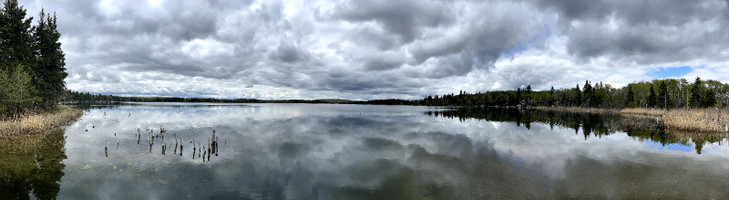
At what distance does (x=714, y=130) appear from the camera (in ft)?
142

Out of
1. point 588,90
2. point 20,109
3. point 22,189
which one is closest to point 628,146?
point 22,189

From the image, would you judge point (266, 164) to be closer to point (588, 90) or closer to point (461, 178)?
point (461, 178)

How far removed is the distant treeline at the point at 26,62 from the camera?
40.5 meters

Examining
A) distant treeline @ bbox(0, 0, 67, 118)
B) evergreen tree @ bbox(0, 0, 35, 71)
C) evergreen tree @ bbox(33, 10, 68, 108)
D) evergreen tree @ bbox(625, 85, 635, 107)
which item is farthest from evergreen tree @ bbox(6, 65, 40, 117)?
evergreen tree @ bbox(625, 85, 635, 107)

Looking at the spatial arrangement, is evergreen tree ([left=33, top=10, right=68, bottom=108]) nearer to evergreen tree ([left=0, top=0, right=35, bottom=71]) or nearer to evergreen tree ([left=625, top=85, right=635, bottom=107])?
evergreen tree ([left=0, top=0, right=35, bottom=71])

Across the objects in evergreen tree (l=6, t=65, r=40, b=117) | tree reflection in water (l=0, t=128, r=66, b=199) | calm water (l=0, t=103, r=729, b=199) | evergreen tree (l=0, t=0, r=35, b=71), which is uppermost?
evergreen tree (l=0, t=0, r=35, b=71)

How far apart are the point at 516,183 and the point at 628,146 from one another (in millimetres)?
24752

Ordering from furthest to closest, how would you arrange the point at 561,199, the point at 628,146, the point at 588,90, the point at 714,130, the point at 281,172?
the point at 588,90, the point at 714,130, the point at 628,146, the point at 281,172, the point at 561,199

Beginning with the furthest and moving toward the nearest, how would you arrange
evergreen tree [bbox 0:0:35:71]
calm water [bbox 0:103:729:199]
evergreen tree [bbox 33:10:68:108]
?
1. evergreen tree [bbox 33:10:68:108]
2. evergreen tree [bbox 0:0:35:71]
3. calm water [bbox 0:103:729:199]

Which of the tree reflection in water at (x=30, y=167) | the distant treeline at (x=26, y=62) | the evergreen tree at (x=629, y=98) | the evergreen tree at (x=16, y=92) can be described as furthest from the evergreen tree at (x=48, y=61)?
the evergreen tree at (x=629, y=98)

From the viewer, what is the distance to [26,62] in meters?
48.7

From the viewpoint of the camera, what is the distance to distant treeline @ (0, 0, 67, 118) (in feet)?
133

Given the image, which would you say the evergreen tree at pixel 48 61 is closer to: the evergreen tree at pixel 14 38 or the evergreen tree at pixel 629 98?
the evergreen tree at pixel 14 38

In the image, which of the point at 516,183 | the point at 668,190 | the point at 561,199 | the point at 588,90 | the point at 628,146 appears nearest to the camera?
the point at 561,199
